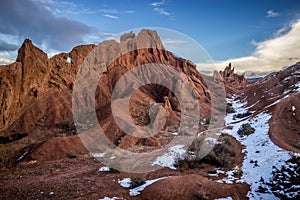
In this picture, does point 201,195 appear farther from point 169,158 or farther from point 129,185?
point 169,158

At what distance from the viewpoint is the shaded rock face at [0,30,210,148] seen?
81.8ft

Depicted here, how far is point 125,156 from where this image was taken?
1802 centimetres

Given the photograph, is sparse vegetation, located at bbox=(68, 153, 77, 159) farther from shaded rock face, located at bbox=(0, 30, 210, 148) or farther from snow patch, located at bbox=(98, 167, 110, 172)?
snow patch, located at bbox=(98, 167, 110, 172)

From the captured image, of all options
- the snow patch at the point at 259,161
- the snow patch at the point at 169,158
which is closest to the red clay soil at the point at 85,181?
the snow patch at the point at 259,161

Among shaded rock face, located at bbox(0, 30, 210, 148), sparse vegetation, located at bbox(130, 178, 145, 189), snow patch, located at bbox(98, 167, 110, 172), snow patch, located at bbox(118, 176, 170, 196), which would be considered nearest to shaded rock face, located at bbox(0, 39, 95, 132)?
shaded rock face, located at bbox(0, 30, 210, 148)

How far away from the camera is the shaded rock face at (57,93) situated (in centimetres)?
2492

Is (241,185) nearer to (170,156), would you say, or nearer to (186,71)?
(170,156)

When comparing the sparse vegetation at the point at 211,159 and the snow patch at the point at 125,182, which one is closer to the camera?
the snow patch at the point at 125,182

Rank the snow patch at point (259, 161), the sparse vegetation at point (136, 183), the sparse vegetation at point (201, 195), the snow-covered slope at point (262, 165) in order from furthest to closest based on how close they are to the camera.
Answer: the sparse vegetation at point (136, 183) → the snow patch at point (259, 161) → the snow-covered slope at point (262, 165) → the sparse vegetation at point (201, 195)

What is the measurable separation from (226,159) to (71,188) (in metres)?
9.86

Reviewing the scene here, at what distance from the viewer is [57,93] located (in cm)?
3366

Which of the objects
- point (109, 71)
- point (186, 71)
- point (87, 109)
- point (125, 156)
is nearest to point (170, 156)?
point (125, 156)

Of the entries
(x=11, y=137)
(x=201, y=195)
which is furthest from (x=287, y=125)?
(x=11, y=137)

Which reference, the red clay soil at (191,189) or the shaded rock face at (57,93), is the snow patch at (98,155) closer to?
the shaded rock face at (57,93)
